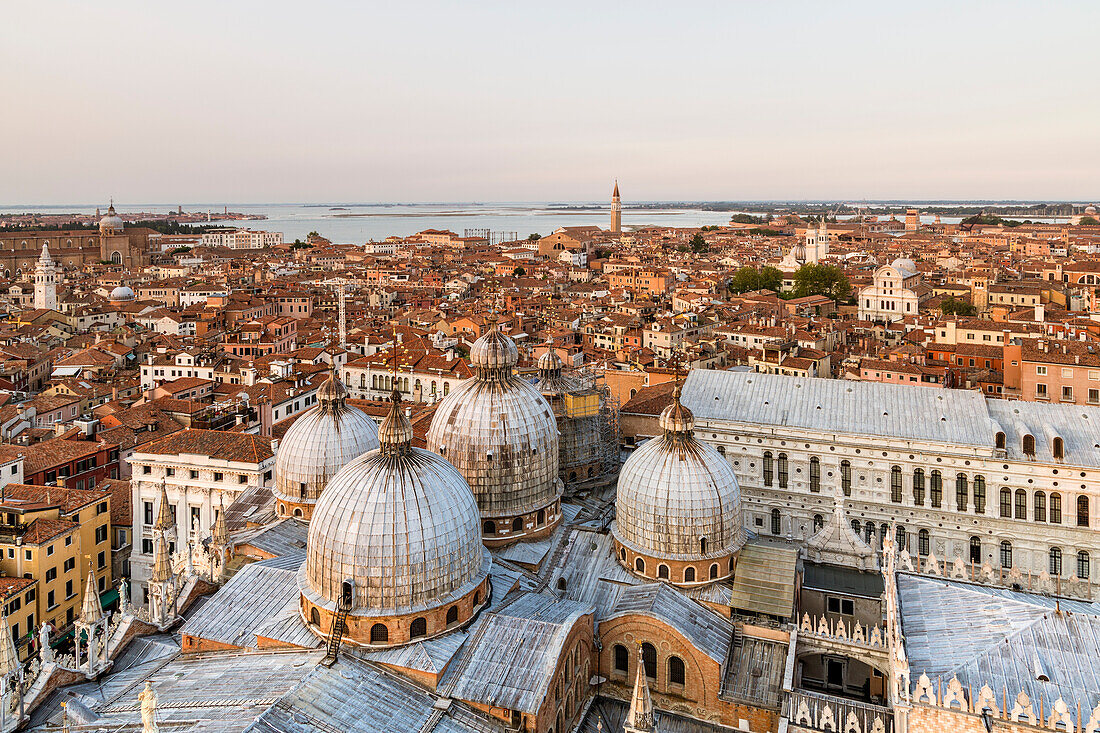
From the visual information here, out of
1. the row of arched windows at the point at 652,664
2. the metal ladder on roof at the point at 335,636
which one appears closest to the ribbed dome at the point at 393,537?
the metal ladder on roof at the point at 335,636

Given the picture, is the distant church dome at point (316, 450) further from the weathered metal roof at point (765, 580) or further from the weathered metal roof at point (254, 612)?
the weathered metal roof at point (765, 580)

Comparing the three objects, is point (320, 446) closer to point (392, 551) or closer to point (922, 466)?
point (392, 551)

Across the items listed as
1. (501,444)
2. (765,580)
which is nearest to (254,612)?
(501,444)

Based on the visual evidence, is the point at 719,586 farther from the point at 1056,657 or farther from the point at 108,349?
the point at 108,349

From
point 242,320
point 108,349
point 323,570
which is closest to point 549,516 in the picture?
point 323,570

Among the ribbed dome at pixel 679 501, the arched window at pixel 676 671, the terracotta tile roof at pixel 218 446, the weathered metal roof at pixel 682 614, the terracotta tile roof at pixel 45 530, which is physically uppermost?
the ribbed dome at pixel 679 501
